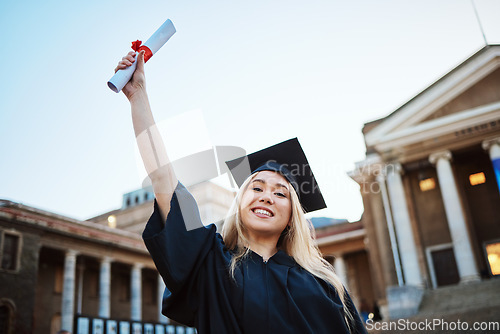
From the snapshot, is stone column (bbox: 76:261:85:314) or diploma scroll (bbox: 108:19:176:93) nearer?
diploma scroll (bbox: 108:19:176:93)

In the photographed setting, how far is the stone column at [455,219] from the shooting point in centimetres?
2262

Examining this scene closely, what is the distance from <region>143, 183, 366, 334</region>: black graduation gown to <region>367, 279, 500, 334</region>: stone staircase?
8.93 metres

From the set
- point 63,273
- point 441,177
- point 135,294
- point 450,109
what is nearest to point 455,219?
point 441,177

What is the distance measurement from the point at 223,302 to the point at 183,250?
302mm

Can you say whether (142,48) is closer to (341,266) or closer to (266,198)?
(266,198)

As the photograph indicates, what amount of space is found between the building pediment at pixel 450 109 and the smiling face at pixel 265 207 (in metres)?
23.9

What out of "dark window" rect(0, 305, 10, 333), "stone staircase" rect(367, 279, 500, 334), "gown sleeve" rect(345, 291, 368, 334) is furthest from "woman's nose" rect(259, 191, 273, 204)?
"dark window" rect(0, 305, 10, 333)

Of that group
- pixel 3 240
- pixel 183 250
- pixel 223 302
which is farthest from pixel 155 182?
pixel 3 240

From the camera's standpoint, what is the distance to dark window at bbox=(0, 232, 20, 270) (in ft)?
89.1

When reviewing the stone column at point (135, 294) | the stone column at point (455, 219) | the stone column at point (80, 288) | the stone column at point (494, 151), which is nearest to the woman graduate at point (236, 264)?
the stone column at point (455, 219)

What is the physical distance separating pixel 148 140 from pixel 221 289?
31.0 inches

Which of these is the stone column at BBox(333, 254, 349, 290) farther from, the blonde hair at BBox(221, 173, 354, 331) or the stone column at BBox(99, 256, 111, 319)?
the blonde hair at BBox(221, 173, 354, 331)

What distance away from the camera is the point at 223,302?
228 cm

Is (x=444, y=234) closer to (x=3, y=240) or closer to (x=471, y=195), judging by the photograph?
(x=471, y=195)
